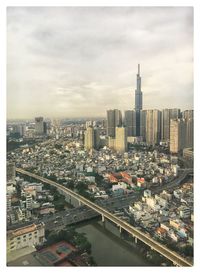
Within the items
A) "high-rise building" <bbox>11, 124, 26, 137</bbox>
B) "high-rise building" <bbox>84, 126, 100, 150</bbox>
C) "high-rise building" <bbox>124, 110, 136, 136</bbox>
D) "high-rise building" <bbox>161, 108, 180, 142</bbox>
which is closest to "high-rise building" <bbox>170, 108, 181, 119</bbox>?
"high-rise building" <bbox>161, 108, 180, 142</bbox>

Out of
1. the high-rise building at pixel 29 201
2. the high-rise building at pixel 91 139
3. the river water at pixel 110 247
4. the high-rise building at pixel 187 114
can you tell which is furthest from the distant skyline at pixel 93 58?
the river water at pixel 110 247

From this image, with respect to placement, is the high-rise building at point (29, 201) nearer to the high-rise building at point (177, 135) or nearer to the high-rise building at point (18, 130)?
the high-rise building at point (18, 130)

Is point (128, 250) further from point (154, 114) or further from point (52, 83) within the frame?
point (52, 83)

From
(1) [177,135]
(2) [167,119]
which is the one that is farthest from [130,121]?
(1) [177,135]

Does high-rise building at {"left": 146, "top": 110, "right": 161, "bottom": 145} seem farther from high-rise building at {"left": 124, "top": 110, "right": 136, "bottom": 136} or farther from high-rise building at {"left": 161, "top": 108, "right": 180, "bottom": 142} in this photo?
high-rise building at {"left": 124, "top": 110, "right": 136, "bottom": 136}
